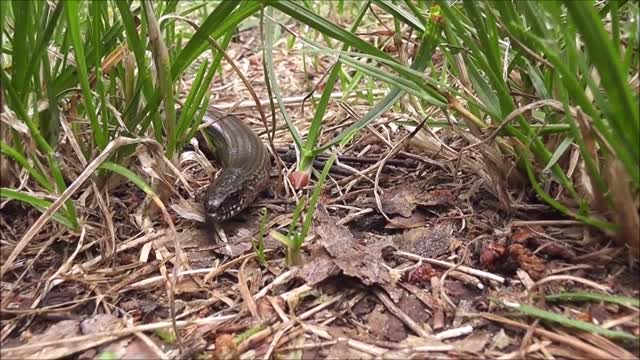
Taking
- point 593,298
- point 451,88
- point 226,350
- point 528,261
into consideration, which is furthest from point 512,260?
point 226,350

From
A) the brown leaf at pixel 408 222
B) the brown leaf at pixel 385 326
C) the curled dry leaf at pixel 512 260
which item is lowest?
the brown leaf at pixel 385 326

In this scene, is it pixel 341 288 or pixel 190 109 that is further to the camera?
pixel 190 109

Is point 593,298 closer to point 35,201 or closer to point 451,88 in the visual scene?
point 451,88

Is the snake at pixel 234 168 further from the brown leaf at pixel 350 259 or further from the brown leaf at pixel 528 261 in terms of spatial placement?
the brown leaf at pixel 528 261

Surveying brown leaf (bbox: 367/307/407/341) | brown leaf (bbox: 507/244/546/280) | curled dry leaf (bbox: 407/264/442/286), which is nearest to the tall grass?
brown leaf (bbox: 507/244/546/280)

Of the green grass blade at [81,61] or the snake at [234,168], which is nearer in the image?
the green grass blade at [81,61]

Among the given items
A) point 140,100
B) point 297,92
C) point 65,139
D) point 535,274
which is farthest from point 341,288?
point 297,92

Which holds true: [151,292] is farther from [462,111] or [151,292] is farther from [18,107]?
[462,111]

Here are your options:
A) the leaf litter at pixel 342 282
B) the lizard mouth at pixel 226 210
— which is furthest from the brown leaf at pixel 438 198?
the lizard mouth at pixel 226 210
